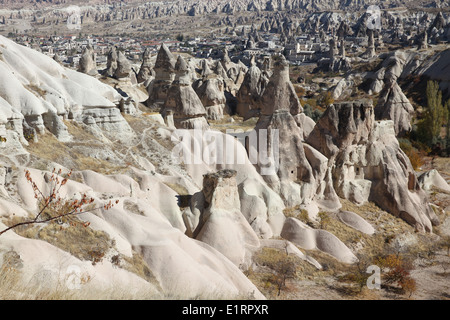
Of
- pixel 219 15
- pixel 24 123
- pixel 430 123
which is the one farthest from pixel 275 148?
pixel 219 15

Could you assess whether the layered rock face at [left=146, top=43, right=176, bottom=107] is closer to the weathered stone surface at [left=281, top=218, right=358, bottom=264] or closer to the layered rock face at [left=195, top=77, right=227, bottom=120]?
the layered rock face at [left=195, top=77, right=227, bottom=120]

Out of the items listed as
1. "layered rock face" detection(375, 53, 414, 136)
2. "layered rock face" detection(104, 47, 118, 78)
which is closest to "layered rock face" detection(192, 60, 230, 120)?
"layered rock face" detection(104, 47, 118, 78)

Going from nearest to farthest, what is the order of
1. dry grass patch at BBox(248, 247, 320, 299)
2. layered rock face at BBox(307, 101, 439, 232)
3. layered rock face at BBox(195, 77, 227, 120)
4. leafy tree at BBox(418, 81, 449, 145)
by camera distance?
dry grass patch at BBox(248, 247, 320, 299) → layered rock face at BBox(307, 101, 439, 232) → leafy tree at BBox(418, 81, 449, 145) → layered rock face at BBox(195, 77, 227, 120)

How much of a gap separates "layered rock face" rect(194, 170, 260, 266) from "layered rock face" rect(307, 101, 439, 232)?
5.51 meters

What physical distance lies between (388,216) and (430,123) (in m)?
15.6

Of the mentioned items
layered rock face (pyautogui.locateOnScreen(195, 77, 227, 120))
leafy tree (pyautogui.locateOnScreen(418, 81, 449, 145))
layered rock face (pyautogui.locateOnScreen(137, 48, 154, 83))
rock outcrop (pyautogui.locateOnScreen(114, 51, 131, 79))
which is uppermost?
layered rock face (pyautogui.locateOnScreen(137, 48, 154, 83))

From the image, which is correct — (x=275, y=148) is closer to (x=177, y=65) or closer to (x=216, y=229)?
(x=216, y=229)

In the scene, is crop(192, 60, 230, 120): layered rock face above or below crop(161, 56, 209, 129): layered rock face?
above

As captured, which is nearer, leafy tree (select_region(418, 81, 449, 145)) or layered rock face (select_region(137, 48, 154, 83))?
leafy tree (select_region(418, 81, 449, 145))

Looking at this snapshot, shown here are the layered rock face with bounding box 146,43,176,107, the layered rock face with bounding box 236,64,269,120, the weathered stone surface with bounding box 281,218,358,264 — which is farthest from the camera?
the layered rock face with bounding box 236,64,269,120

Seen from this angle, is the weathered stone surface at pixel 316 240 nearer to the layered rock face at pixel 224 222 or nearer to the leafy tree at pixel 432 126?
the layered rock face at pixel 224 222

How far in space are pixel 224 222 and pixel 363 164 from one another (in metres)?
7.57

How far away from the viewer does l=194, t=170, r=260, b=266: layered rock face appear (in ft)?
40.9
